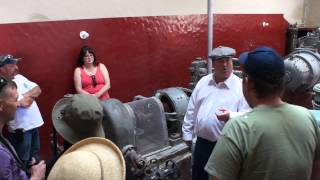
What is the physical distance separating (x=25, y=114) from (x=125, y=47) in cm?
187

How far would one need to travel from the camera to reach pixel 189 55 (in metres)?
6.09

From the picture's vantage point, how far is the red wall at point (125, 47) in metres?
4.27

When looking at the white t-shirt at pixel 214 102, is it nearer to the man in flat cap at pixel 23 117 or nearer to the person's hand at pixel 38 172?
the person's hand at pixel 38 172

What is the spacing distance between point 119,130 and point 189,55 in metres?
3.21

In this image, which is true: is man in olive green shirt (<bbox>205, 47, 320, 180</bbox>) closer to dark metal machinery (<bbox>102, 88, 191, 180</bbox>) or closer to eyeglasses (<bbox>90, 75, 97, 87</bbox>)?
dark metal machinery (<bbox>102, 88, 191, 180</bbox>)

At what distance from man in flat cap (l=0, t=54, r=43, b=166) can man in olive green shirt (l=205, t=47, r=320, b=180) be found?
2.69 metres

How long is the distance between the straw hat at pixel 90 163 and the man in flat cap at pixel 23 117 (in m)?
2.27

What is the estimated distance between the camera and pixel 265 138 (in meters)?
1.46

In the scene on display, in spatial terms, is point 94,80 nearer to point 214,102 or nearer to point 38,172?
point 214,102

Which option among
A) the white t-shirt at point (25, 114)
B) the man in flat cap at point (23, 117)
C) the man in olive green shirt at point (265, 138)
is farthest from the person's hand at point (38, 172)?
the white t-shirt at point (25, 114)

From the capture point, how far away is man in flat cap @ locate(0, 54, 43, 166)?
3702 mm

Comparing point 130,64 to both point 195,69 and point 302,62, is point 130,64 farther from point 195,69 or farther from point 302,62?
point 302,62

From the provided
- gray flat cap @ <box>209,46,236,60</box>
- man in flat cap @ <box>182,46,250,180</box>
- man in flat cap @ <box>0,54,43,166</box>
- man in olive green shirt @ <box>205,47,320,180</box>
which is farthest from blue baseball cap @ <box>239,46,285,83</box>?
man in flat cap @ <box>0,54,43,166</box>

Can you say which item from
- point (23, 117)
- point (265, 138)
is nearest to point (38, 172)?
point (265, 138)
